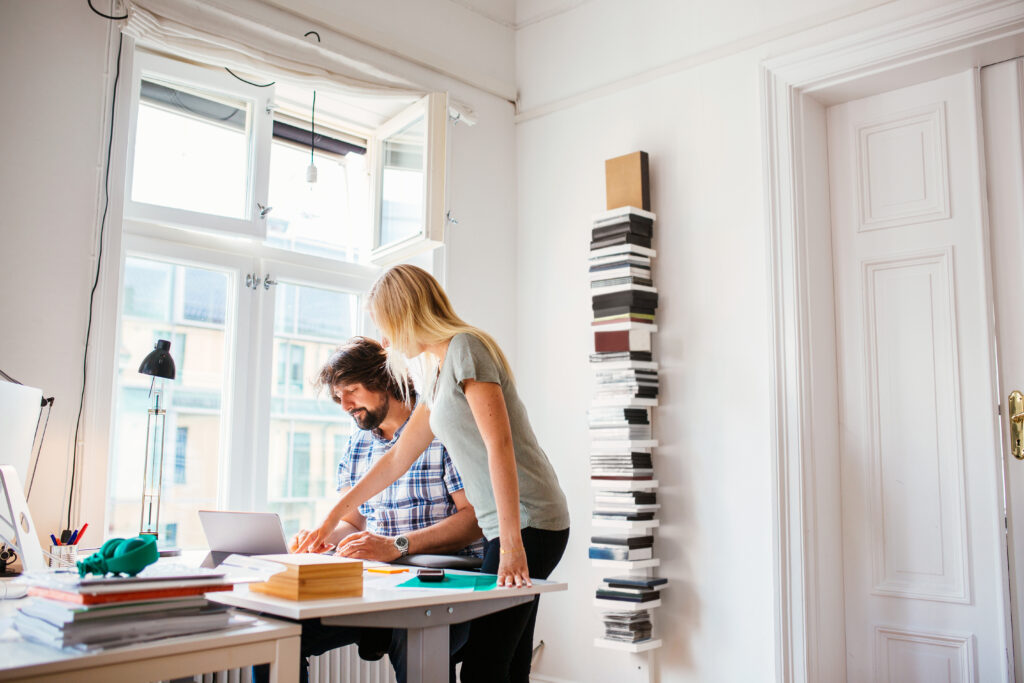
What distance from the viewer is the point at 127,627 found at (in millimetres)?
1323

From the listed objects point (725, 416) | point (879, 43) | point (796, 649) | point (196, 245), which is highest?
point (879, 43)

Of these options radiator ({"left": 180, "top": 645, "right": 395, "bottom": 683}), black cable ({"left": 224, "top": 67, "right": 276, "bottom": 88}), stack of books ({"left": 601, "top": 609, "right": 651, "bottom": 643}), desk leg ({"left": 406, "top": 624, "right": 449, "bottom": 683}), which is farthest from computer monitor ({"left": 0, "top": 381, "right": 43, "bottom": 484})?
stack of books ({"left": 601, "top": 609, "right": 651, "bottom": 643})

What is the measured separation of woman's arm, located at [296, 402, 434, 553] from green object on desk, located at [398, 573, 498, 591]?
59 centimetres

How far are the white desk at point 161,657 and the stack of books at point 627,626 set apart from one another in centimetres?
210

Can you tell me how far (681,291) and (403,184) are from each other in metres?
1.31

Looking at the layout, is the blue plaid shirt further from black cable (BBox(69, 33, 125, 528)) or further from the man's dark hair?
black cable (BBox(69, 33, 125, 528))

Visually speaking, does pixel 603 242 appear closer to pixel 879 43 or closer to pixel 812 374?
pixel 812 374

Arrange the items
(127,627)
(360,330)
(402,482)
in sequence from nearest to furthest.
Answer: (127,627) → (402,482) → (360,330)

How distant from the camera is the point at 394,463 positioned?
2533mm

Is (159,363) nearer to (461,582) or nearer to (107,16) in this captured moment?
(107,16)

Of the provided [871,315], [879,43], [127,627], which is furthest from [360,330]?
[127,627]

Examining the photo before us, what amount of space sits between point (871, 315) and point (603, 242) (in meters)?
1.09

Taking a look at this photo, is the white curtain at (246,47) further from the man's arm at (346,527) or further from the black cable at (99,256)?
the man's arm at (346,527)

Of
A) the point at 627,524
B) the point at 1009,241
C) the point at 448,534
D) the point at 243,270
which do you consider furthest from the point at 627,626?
the point at 243,270
